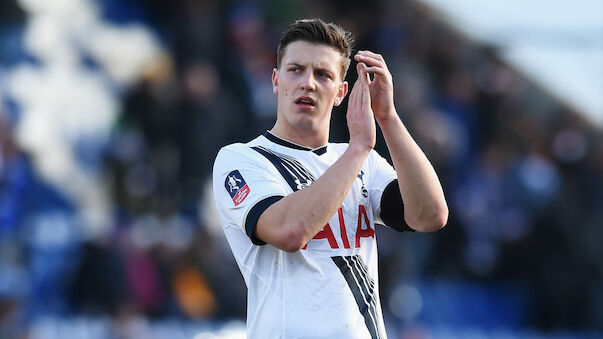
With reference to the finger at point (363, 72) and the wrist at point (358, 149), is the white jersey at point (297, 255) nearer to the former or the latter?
the wrist at point (358, 149)

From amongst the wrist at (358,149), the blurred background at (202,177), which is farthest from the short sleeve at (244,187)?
the blurred background at (202,177)

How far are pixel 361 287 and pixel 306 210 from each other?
55 cm

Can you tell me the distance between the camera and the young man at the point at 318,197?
446cm

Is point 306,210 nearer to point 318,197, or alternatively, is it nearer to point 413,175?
point 318,197

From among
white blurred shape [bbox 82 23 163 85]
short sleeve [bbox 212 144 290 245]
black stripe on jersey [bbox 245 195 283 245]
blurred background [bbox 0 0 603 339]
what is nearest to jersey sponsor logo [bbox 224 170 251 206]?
short sleeve [bbox 212 144 290 245]

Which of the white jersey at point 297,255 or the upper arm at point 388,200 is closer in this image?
the white jersey at point 297,255

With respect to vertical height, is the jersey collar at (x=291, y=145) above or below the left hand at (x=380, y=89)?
below

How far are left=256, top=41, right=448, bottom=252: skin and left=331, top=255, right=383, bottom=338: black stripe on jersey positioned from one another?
0.34m

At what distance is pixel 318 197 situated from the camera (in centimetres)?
437

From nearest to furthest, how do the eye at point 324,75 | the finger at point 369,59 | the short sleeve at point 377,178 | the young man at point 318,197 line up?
the young man at point 318,197 < the finger at point 369,59 < the eye at point 324,75 < the short sleeve at point 377,178

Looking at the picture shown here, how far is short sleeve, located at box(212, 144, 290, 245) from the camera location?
4.54 meters

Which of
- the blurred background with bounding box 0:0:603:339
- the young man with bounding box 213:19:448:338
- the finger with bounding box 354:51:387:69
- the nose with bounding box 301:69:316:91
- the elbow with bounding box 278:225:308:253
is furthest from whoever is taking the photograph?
the blurred background with bounding box 0:0:603:339

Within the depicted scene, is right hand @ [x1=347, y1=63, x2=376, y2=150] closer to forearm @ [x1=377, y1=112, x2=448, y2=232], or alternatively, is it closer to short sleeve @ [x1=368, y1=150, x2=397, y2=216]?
forearm @ [x1=377, y1=112, x2=448, y2=232]

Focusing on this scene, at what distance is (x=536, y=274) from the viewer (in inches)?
531
